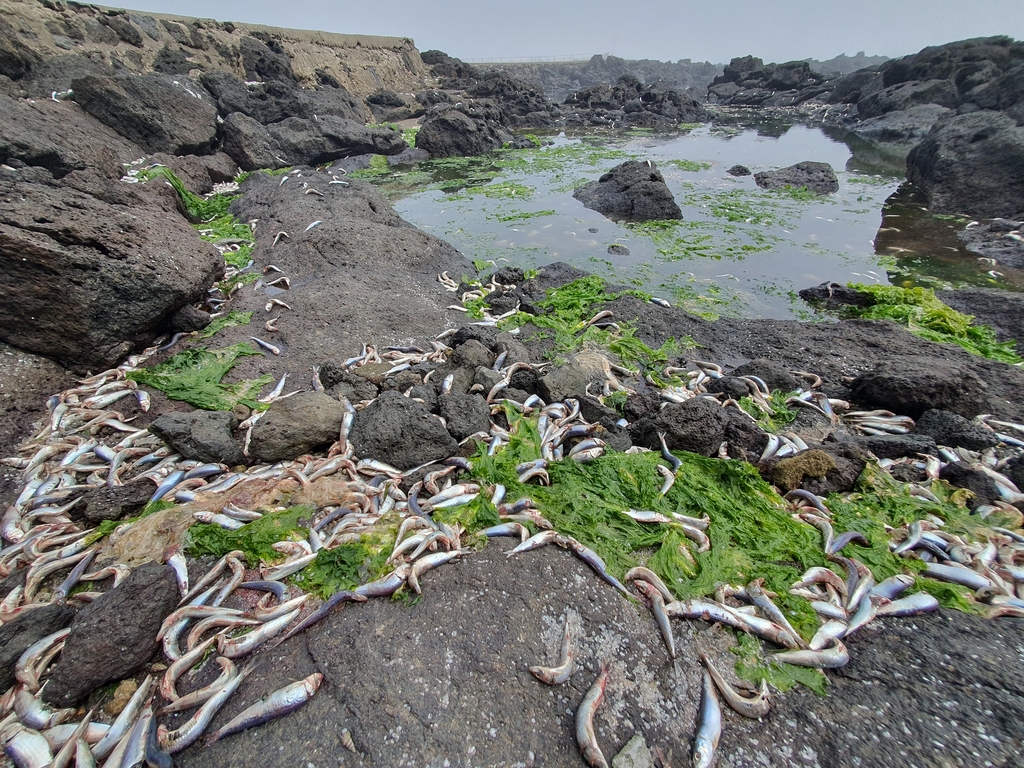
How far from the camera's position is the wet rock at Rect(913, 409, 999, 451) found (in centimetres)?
495

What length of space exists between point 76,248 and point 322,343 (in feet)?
9.99

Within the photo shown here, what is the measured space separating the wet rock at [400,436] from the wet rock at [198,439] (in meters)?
1.10

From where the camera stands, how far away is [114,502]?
13.6ft

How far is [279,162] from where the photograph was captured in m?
17.5

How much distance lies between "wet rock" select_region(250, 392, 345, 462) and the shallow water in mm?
7013

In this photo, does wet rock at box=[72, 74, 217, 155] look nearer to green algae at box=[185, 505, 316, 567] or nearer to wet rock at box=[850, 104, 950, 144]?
green algae at box=[185, 505, 316, 567]

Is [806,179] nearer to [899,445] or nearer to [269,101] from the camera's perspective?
[899,445]

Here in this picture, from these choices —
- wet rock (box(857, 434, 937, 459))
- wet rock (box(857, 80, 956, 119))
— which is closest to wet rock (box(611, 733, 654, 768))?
wet rock (box(857, 434, 937, 459))

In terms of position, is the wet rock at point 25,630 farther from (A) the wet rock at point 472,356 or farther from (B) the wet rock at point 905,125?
(B) the wet rock at point 905,125

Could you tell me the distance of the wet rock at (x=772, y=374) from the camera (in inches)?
251

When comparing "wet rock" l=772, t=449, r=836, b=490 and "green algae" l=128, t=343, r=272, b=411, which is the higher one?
"green algae" l=128, t=343, r=272, b=411

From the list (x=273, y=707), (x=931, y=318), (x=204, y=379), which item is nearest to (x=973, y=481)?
(x=931, y=318)

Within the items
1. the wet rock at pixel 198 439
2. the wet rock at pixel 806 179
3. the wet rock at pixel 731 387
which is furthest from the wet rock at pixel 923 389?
the wet rock at pixel 806 179

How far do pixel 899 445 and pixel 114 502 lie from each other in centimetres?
775
